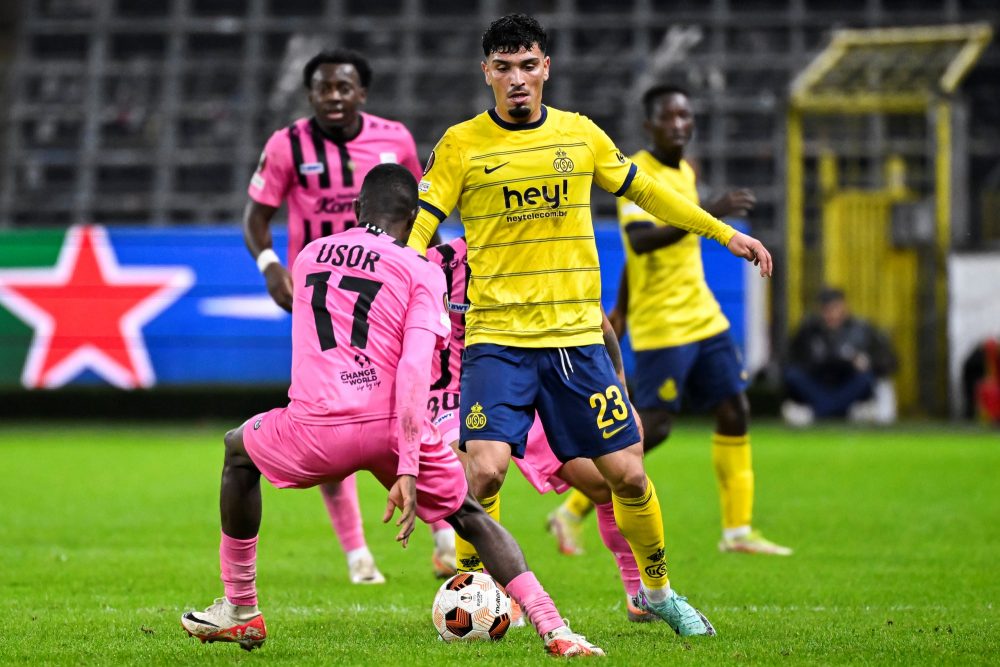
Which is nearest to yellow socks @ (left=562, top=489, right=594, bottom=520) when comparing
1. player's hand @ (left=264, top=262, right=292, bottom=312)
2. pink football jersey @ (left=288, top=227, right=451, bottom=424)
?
player's hand @ (left=264, top=262, right=292, bottom=312)

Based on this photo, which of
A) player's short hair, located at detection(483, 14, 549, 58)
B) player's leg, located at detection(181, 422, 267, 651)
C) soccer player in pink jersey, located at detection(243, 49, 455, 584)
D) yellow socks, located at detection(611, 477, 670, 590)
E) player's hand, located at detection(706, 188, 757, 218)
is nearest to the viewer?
player's leg, located at detection(181, 422, 267, 651)

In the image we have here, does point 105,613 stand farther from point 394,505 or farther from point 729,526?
point 729,526

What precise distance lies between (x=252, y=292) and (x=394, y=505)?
16086mm

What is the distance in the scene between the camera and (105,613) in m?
6.61

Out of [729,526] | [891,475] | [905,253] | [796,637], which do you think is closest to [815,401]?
[905,253]

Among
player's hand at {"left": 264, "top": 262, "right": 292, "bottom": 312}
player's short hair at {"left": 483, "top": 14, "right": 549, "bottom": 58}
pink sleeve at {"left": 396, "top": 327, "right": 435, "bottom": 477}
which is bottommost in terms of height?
pink sleeve at {"left": 396, "top": 327, "right": 435, "bottom": 477}

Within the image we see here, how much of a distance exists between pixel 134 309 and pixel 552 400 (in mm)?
16059

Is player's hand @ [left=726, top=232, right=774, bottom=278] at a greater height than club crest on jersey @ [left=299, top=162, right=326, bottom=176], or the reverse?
club crest on jersey @ [left=299, top=162, right=326, bottom=176]

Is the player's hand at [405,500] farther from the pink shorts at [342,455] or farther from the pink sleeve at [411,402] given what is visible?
the pink shorts at [342,455]

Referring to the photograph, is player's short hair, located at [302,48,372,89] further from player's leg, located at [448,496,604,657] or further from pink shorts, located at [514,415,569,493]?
player's leg, located at [448,496,604,657]

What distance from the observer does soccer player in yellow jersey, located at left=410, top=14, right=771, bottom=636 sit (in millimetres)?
5824

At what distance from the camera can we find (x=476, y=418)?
19.1 ft

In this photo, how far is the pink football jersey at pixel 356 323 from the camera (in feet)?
17.4

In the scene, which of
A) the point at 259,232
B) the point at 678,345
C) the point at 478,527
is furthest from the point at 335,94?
the point at 478,527
